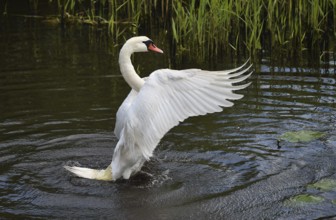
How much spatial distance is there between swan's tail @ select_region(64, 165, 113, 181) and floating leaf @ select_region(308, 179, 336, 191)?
69.1 inches

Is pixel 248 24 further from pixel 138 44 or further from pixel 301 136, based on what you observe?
pixel 138 44

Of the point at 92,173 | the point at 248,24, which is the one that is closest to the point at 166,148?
the point at 92,173

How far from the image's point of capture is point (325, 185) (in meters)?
5.80

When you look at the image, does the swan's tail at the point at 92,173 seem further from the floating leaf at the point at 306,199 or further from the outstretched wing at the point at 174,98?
the floating leaf at the point at 306,199

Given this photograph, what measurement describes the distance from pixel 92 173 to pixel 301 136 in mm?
2094

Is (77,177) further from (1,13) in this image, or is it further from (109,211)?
(1,13)

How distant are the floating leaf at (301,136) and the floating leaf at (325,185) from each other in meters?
1.04

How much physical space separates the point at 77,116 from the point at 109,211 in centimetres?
249

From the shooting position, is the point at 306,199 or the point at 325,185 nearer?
the point at 306,199

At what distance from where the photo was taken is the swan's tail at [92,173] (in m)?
6.16

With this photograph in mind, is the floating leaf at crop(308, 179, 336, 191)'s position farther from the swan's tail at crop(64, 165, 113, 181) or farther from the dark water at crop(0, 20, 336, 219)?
the swan's tail at crop(64, 165, 113, 181)

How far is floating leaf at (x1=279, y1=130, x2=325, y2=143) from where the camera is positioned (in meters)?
6.90

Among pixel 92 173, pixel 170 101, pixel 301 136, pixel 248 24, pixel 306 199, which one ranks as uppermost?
pixel 248 24

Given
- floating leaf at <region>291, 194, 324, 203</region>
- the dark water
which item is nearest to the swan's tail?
the dark water
